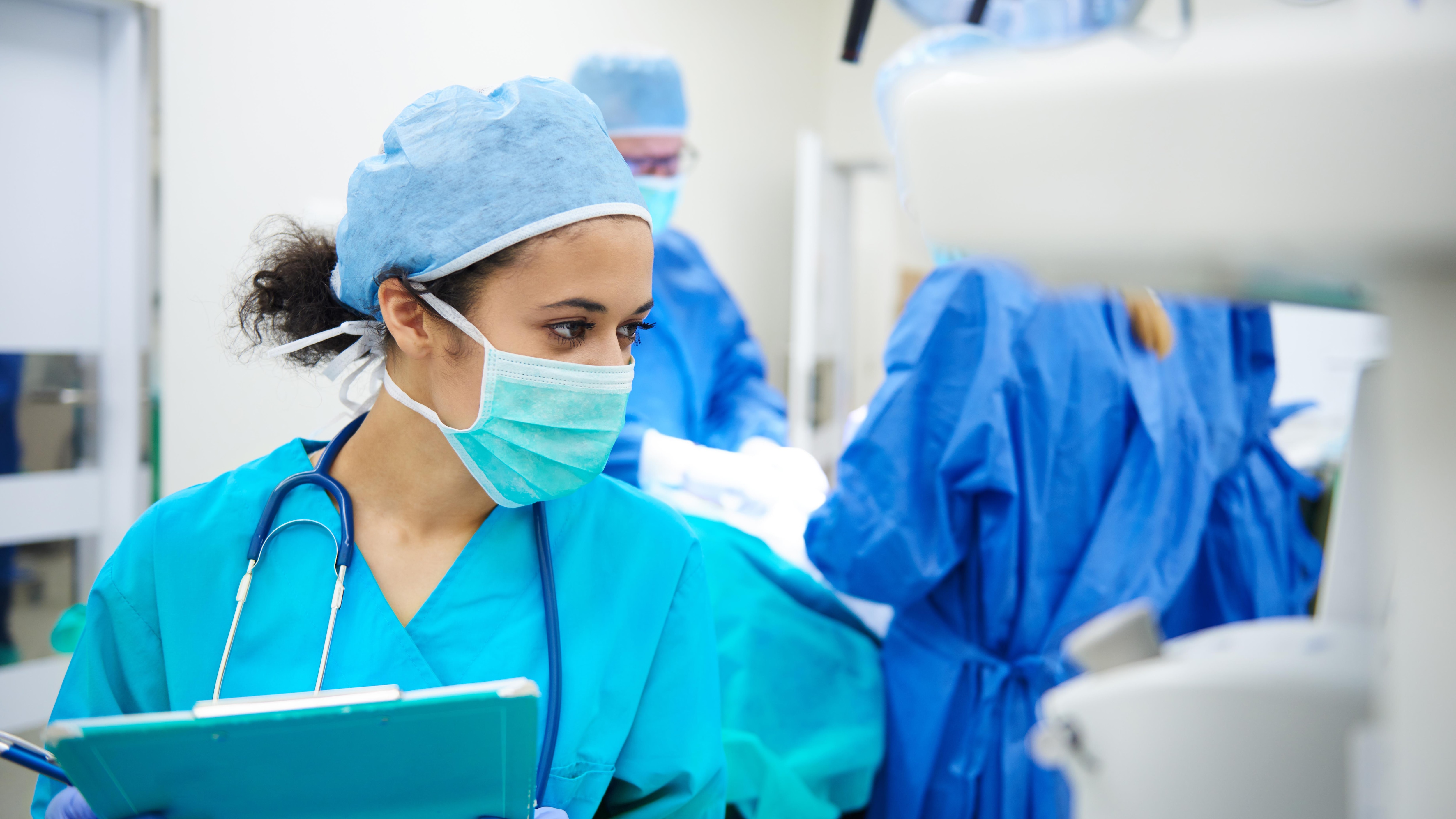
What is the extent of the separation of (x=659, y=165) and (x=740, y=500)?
33.2 inches

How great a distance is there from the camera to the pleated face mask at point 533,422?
2.91 ft

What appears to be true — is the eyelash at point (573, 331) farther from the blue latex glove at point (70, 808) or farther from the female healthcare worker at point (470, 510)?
the blue latex glove at point (70, 808)

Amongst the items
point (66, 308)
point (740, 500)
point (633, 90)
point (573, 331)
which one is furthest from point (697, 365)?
point (66, 308)

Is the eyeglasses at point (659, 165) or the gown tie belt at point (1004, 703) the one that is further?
the eyeglasses at point (659, 165)

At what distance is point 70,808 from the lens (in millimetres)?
814

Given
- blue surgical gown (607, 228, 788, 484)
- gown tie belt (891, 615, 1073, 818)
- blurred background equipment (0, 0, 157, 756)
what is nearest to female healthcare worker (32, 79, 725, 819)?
gown tie belt (891, 615, 1073, 818)

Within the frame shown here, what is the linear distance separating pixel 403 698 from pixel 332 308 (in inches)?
19.5

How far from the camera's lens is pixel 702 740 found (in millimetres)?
947

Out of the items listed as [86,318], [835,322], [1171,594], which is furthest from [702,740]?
[835,322]

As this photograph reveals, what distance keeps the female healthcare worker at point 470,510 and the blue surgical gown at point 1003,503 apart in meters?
0.59

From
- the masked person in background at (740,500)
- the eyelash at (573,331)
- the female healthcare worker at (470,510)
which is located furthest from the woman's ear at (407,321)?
the masked person in background at (740,500)

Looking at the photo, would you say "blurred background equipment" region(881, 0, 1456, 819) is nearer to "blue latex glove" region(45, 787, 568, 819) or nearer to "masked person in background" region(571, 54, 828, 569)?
"blue latex glove" region(45, 787, 568, 819)

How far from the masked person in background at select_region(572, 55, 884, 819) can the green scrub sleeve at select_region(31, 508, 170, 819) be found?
2.14ft

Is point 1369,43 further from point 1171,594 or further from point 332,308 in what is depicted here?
point 1171,594
